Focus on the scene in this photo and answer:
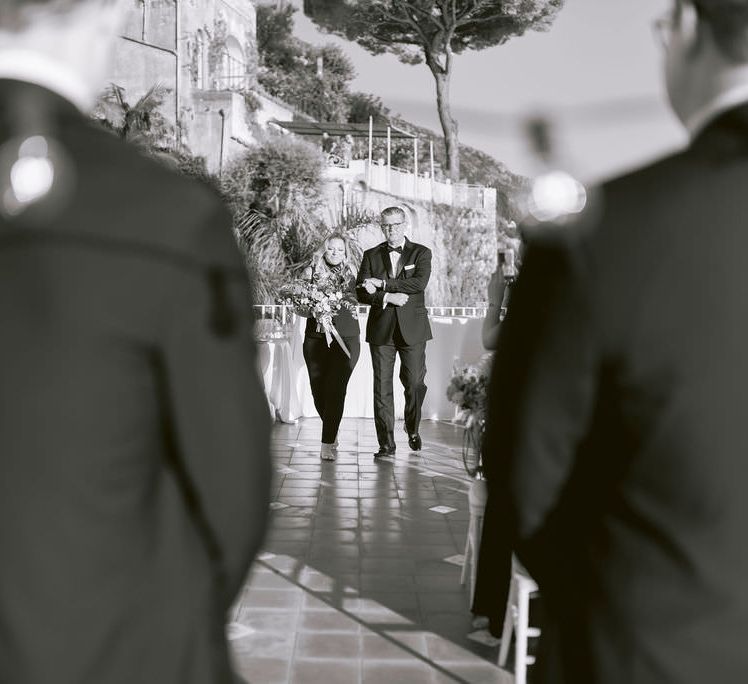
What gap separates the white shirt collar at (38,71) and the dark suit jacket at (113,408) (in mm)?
19

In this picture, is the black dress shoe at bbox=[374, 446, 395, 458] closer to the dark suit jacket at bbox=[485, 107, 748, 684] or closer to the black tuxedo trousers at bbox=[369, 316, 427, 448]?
the black tuxedo trousers at bbox=[369, 316, 427, 448]

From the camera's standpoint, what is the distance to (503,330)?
1.47 metres

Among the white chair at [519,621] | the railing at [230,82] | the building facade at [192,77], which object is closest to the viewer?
the white chair at [519,621]

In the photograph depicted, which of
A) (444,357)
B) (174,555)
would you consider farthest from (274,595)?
(444,357)

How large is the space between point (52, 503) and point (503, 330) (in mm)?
653

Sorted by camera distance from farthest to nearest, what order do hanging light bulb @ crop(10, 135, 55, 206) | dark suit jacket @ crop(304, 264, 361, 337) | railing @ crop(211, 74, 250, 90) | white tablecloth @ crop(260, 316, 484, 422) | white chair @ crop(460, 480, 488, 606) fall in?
railing @ crop(211, 74, 250, 90) → white tablecloth @ crop(260, 316, 484, 422) → dark suit jacket @ crop(304, 264, 361, 337) → white chair @ crop(460, 480, 488, 606) → hanging light bulb @ crop(10, 135, 55, 206)

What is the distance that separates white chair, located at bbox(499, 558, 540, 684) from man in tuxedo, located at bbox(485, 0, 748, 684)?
1771 millimetres

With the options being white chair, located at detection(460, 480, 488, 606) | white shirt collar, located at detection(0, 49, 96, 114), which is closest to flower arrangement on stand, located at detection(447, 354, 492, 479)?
white chair, located at detection(460, 480, 488, 606)

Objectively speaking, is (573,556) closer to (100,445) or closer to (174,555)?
(174,555)

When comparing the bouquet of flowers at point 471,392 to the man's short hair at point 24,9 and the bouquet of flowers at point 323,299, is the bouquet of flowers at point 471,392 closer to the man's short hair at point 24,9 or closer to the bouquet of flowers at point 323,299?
the man's short hair at point 24,9

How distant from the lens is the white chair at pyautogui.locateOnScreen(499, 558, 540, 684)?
337cm

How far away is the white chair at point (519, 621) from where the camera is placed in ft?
11.1

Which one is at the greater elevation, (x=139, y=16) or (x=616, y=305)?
(x=139, y=16)

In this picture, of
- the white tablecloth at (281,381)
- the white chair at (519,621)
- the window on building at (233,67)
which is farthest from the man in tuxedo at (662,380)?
the window on building at (233,67)
